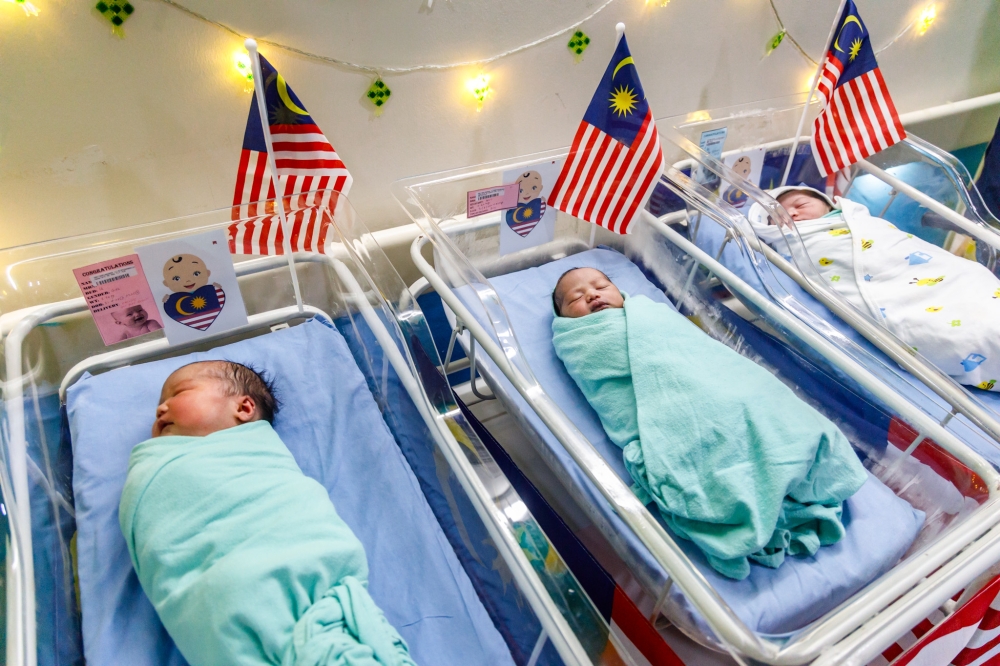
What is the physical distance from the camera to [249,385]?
3.85 feet

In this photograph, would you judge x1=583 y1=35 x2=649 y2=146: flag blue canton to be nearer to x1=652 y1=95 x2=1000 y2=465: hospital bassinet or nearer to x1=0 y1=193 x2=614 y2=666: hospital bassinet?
x1=652 y1=95 x2=1000 y2=465: hospital bassinet

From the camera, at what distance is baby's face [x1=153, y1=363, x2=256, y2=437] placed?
42.4 inches

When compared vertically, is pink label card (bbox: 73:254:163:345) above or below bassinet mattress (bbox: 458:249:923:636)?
above

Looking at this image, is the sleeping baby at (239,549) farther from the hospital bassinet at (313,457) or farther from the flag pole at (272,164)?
the flag pole at (272,164)

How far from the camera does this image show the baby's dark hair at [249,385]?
116 cm

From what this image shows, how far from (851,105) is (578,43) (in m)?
0.85

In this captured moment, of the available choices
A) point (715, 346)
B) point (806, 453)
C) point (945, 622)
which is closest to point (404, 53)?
point (715, 346)

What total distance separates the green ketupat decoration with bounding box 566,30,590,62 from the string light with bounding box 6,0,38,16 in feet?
4.30

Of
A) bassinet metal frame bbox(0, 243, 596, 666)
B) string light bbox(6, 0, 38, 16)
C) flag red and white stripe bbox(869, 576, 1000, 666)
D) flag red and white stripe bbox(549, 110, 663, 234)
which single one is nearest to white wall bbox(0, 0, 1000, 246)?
string light bbox(6, 0, 38, 16)

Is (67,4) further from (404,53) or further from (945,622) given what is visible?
(945,622)

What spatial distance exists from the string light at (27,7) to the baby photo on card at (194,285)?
21.3 inches

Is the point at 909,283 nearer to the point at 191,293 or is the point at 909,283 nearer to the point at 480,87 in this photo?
the point at 480,87

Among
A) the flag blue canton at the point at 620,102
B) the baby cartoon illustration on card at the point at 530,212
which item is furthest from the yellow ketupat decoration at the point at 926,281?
the baby cartoon illustration on card at the point at 530,212

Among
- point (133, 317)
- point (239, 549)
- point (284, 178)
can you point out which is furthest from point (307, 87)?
point (239, 549)
